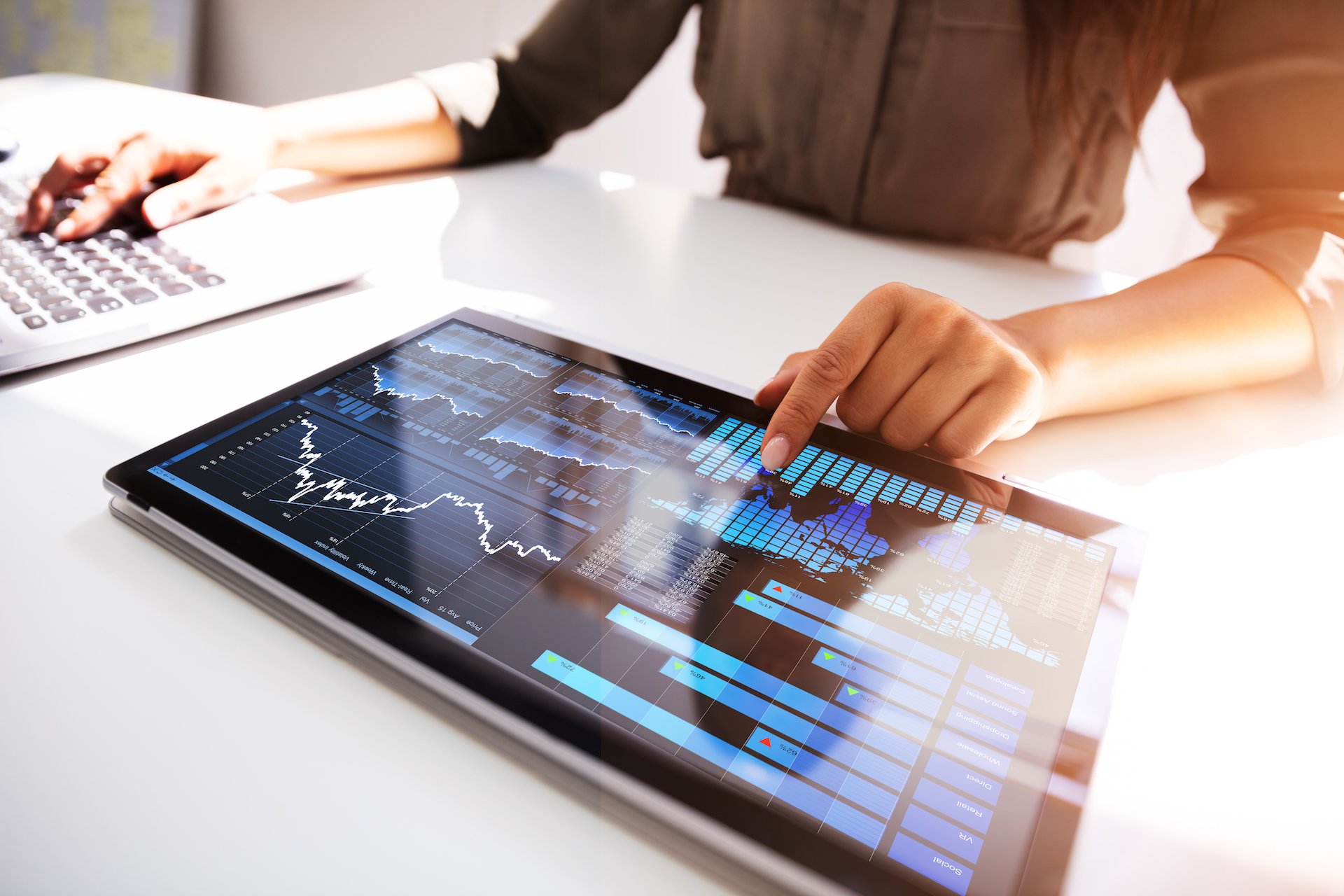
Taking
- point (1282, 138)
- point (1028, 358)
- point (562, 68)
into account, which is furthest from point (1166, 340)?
point (562, 68)

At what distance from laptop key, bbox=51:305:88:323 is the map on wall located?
2205 millimetres

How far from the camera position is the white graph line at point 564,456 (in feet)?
1.53

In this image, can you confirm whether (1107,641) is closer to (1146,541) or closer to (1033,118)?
(1146,541)

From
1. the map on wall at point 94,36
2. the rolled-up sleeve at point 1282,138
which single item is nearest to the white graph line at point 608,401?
the rolled-up sleeve at point 1282,138

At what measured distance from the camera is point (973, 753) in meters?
0.32

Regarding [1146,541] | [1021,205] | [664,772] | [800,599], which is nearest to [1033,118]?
[1021,205]

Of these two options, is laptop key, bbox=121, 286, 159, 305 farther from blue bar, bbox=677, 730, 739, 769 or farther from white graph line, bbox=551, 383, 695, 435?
blue bar, bbox=677, 730, 739, 769

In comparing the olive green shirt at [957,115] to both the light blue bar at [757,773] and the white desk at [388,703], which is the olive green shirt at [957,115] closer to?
the white desk at [388,703]

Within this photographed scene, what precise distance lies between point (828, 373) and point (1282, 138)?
62cm

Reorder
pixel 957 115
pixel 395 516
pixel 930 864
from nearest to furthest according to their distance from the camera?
pixel 930 864 < pixel 395 516 < pixel 957 115

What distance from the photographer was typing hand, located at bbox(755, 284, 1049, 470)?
0.51m

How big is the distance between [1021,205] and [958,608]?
0.77 m

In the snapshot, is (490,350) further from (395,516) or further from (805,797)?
(805,797)

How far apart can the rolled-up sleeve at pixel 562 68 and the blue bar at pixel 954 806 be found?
1033 millimetres
